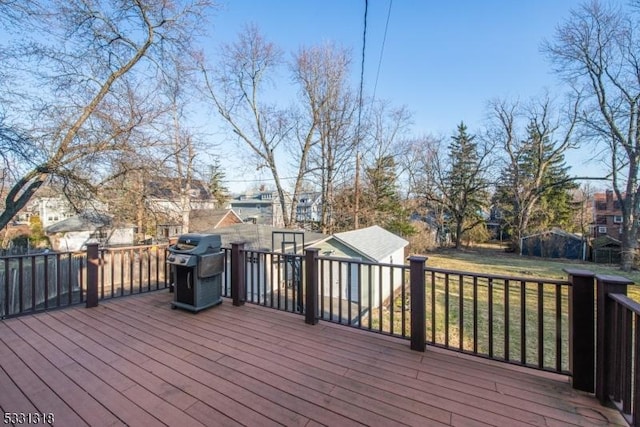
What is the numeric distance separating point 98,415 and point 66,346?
1.32 meters

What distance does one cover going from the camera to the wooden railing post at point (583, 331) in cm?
203

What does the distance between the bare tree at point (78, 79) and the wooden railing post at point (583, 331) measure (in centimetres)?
798

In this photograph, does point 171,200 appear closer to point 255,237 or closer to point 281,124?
point 255,237

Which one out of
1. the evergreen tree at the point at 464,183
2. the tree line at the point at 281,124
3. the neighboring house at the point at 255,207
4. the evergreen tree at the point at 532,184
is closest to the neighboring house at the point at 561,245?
the evergreen tree at the point at 532,184

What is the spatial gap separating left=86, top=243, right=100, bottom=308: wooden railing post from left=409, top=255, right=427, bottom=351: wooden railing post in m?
3.88

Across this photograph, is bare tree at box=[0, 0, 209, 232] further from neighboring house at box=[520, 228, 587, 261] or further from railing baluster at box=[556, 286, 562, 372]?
neighboring house at box=[520, 228, 587, 261]

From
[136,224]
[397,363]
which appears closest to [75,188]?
[136,224]

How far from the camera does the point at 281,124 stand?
1653 centimetres

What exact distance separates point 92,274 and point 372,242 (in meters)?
8.92

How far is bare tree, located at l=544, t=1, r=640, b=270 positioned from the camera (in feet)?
45.1

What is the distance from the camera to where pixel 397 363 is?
7.99ft

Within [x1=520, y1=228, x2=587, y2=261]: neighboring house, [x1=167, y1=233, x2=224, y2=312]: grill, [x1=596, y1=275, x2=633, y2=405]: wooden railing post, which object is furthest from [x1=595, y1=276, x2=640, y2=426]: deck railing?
[x1=520, y1=228, x2=587, y2=261]: neighboring house

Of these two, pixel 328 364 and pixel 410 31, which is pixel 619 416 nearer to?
pixel 328 364

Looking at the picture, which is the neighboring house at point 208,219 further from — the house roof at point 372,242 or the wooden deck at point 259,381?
the wooden deck at point 259,381
